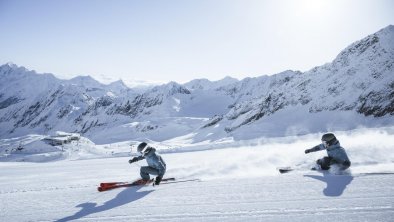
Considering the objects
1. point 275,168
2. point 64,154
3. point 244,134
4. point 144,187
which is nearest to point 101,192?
point 144,187

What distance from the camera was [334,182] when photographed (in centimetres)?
768

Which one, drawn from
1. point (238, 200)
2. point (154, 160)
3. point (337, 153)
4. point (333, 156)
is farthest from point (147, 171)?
point (337, 153)

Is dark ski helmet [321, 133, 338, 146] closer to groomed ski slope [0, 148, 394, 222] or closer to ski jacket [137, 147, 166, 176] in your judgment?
groomed ski slope [0, 148, 394, 222]

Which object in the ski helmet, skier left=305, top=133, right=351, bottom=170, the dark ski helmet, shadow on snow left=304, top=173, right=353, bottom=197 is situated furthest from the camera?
the ski helmet

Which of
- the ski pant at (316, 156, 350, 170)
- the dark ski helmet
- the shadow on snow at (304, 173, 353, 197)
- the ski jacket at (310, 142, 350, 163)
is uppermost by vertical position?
the dark ski helmet

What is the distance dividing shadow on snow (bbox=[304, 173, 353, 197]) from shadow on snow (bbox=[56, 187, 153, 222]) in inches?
178

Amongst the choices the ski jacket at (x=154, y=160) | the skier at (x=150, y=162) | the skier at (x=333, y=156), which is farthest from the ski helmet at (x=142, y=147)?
the skier at (x=333, y=156)

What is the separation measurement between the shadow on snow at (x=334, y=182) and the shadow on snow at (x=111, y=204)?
14.8ft

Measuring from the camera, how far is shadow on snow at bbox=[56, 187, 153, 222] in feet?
22.9

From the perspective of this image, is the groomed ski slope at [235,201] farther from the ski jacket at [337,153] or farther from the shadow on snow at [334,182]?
the ski jacket at [337,153]

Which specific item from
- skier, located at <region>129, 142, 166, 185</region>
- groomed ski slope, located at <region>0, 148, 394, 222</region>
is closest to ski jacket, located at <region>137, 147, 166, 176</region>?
skier, located at <region>129, 142, 166, 185</region>

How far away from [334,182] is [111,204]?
539 centimetres

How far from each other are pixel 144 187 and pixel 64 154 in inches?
1370

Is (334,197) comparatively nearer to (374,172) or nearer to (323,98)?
(374,172)
